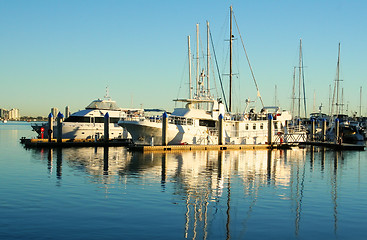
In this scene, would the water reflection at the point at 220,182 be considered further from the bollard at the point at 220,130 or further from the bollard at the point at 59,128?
the bollard at the point at 59,128

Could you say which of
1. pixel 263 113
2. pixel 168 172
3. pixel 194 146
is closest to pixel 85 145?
pixel 194 146

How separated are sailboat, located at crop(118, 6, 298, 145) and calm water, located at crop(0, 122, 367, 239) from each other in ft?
45.4

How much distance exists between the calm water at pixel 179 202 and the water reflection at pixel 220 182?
1.6 inches

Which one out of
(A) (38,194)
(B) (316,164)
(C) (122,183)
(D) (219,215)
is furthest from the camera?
(B) (316,164)

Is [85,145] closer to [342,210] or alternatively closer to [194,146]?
[194,146]

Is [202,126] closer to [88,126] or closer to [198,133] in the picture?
[198,133]

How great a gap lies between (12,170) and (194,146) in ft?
65.7

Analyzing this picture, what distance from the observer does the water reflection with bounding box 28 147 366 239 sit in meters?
14.8

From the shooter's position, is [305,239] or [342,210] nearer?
[305,239]

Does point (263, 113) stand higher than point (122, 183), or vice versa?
point (263, 113)

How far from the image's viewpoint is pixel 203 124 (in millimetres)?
48281

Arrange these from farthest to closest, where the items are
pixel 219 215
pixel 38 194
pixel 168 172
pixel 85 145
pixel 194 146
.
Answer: pixel 85 145
pixel 194 146
pixel 168 172
pixel 38 194
pixel 219 215

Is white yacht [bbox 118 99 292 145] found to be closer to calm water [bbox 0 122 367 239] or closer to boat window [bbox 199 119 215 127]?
boat window [bbox 199 119 215 127]

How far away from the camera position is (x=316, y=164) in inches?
1355
